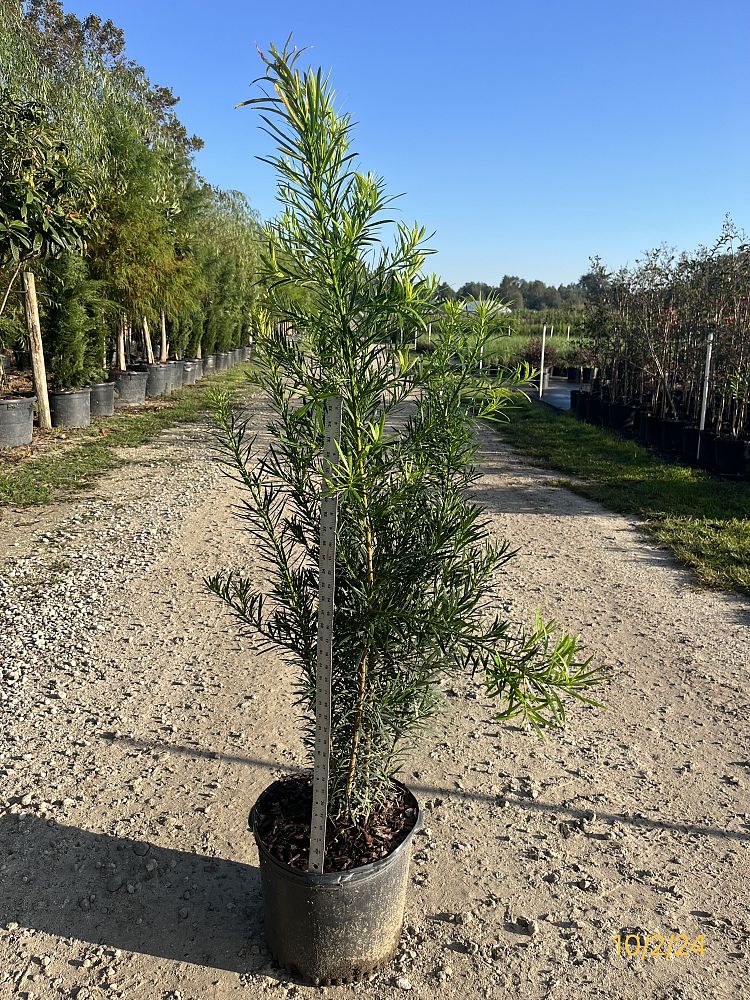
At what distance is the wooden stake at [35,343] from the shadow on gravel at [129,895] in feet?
28.8

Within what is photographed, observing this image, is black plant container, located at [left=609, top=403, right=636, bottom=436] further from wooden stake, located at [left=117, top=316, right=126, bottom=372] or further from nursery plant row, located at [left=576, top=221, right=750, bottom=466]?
wooden stake, located at [left=117, top=316, right=126, bottom=372]

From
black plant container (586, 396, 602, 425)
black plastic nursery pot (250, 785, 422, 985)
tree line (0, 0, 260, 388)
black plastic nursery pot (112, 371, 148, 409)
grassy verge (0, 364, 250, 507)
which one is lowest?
black plastic nursery pot (250, 785, 422, 985)

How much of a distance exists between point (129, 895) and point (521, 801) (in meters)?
1.65

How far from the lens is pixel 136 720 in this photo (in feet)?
12.0

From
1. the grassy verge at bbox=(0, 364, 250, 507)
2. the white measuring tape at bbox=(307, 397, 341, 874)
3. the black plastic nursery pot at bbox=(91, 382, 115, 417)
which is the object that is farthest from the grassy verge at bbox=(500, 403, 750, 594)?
the black plastic nursery pot at bbox=(91, 382, 115, 417)

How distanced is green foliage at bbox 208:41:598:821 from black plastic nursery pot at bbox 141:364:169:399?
1431 cm

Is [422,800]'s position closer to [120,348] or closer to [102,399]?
[102,399]

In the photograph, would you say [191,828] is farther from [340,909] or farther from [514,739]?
[514,739]

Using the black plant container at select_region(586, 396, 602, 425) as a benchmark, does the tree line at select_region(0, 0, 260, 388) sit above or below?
above

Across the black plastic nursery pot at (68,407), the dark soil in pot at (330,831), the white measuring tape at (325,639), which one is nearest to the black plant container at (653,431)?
the black plastic nursery pot at (68,407)

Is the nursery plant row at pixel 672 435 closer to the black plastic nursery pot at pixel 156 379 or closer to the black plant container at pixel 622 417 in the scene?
the black plant container at pixel 622 417

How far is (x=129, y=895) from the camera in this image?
101 inches

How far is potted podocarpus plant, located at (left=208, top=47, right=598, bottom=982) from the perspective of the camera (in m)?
1.76

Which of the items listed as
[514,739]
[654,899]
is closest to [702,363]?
[514,739]
